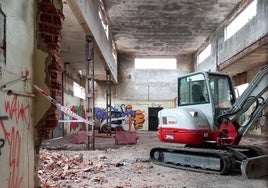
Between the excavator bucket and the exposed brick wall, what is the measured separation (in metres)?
4.27

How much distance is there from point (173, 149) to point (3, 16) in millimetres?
6933

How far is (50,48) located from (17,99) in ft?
4.84

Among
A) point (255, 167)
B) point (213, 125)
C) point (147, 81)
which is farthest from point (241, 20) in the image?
point (147, 81)

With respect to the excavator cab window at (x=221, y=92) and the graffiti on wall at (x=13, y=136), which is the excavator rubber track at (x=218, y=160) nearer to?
the excavator cab window at (x=221, y=92)

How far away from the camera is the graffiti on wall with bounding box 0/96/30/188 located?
12.9ft

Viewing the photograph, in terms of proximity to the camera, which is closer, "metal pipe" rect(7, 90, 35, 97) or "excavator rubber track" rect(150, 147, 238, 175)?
"metal pipe" rect(7, 90, 35, 97)

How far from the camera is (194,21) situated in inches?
886

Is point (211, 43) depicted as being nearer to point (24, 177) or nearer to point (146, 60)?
point (146, 60)

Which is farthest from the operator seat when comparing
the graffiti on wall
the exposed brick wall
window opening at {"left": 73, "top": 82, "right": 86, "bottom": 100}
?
window opening at {"left": 73, "top": 82, "right": 86, "bottom": 100}

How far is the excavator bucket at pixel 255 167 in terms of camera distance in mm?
7250

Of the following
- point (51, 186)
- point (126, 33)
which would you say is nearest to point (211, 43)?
point (126, 33)

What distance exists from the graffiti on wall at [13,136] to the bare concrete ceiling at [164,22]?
15839 millimetres

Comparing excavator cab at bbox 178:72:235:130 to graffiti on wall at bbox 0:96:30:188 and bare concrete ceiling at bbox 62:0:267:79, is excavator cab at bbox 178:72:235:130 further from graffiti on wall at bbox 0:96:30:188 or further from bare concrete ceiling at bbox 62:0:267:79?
graffiti on wall at bbox 0:96:30:188

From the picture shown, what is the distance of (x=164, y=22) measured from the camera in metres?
22.7
